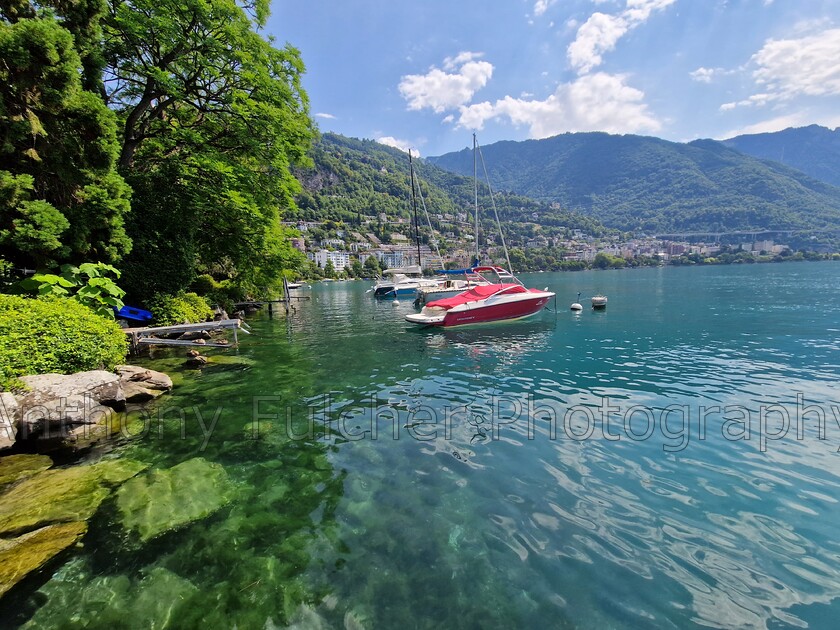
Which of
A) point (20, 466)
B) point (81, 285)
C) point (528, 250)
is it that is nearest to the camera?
point (20, 466)

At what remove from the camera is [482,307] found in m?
22.4

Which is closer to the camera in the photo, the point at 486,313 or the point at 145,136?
the point at 145,136

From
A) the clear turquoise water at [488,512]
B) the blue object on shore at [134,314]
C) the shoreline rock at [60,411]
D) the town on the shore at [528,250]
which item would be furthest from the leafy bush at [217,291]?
the town on the shore at [528,250]

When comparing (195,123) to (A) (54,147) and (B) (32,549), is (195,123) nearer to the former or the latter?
(A) (54,147)

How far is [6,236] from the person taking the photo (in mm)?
10508

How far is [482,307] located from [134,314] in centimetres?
1718

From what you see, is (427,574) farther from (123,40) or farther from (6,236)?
(123,40)

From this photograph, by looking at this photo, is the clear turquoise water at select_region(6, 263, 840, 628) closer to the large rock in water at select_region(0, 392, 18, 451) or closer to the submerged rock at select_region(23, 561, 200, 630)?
the submerged rock at select_region(23, 561, 200, 630)

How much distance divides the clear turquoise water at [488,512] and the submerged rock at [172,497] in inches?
8.7

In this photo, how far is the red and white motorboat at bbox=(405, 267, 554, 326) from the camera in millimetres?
21703

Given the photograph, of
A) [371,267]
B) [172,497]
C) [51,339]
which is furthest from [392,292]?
[371,267]

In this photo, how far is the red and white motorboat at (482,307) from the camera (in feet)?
71.2

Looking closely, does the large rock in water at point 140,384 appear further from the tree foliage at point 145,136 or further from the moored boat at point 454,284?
the moored boat at point 454,284

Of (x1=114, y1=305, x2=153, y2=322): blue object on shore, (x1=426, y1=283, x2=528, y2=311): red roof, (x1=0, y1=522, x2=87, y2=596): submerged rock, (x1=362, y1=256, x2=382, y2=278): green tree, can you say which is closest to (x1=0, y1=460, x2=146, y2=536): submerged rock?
A: (x1=0, y1=522, x2=87, y2=596): submerged rock
